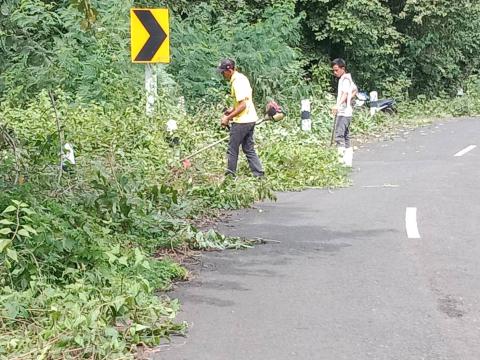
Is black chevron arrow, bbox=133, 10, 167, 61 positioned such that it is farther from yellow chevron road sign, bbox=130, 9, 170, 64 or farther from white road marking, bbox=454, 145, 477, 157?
white road marking, bbox=454, 145, 477, 157

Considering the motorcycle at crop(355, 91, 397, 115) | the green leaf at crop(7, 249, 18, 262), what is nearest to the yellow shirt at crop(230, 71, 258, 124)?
the green leaf at crop(7, 249, 18, 262)

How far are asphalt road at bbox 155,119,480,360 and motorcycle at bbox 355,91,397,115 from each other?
1032 cm

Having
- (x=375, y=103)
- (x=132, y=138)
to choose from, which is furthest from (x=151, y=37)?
(x=375, y=103)

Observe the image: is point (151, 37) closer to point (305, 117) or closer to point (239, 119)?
point (239, 119)

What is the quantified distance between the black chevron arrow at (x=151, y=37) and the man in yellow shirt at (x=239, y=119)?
99 centimetres

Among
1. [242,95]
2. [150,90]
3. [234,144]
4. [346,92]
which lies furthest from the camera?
[346,92]

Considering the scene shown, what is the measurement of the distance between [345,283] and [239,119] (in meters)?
4.99

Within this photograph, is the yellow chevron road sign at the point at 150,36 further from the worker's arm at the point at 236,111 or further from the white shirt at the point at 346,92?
the white shirt at the point at 346,92

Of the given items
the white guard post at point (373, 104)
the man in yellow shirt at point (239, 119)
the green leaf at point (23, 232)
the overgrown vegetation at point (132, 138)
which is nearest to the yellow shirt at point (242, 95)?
the man in yellow shirt at point (239, 119)

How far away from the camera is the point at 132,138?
10.8m

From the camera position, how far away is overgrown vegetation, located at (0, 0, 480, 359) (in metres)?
5.19

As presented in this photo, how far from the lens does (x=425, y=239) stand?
7.91 meters

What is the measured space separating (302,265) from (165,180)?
305 cm

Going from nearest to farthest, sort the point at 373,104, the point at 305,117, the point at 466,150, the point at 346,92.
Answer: the point at 346,92
the point at 466,150
the point at 305,117
the point at 373,104
